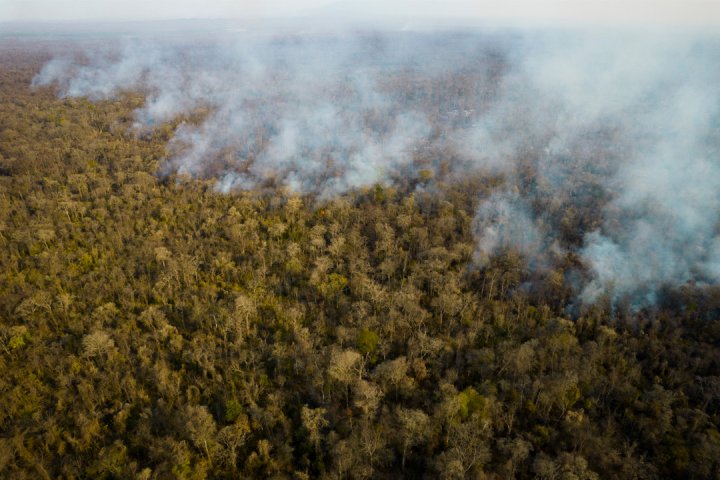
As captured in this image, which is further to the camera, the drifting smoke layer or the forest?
the drifting smoke layer

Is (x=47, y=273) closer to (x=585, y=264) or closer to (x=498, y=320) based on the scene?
(x=498, y=320)

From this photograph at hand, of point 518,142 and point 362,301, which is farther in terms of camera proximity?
point 518,142

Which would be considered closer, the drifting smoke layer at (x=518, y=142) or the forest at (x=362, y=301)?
the forest at (x=362, y=301)

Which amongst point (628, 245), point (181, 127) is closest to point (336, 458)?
point (628, 245)
